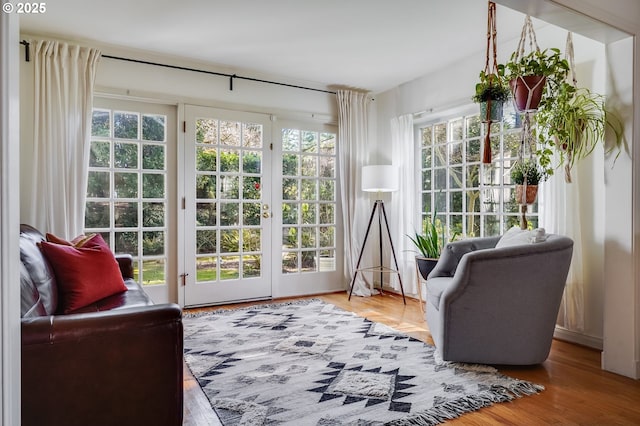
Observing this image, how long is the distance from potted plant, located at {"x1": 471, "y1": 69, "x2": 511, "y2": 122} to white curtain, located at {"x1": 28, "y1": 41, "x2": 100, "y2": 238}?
309 cm

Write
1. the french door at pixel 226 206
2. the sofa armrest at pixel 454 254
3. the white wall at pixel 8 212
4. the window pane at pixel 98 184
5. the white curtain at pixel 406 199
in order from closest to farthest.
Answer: the white wall at pixel 8 212 → the sofa armrest at pixel 454 254 → the window pane at pixel 98 184 → the french door at pixel 226 206 → the white curtain at pixel 406 199

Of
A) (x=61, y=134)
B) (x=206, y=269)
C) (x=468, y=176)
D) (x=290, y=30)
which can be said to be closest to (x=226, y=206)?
(x=206, y=269)

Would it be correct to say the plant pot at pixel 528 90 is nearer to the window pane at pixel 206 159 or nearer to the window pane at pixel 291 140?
the window pane at pixel 291 140

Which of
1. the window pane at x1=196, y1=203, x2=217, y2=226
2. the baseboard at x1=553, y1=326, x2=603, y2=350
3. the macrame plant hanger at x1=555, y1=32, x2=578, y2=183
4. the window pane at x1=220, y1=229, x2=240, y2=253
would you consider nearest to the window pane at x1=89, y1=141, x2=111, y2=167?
the window pane at x1=196, y1=203, x2=217, y2=226

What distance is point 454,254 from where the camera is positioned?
10.3ft

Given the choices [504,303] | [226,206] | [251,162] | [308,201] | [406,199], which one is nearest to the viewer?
[504,303]

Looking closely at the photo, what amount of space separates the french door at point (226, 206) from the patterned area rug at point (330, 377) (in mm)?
820

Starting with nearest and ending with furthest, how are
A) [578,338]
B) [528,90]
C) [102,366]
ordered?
[102,366] < [528,90] < [578,338]

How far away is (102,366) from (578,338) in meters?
3.08

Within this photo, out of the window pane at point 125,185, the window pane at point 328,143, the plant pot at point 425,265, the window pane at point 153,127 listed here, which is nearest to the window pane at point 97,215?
the window pane at point 125,185

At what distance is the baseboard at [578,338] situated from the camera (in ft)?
9.54

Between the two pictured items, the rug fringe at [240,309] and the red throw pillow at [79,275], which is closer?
the red throw pillow at [79,275]

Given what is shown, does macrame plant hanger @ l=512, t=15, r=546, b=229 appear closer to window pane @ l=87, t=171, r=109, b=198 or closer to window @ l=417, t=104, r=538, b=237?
window @ l=417, t=104, r=538, b=237

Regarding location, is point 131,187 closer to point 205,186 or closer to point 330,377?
point 205,186
